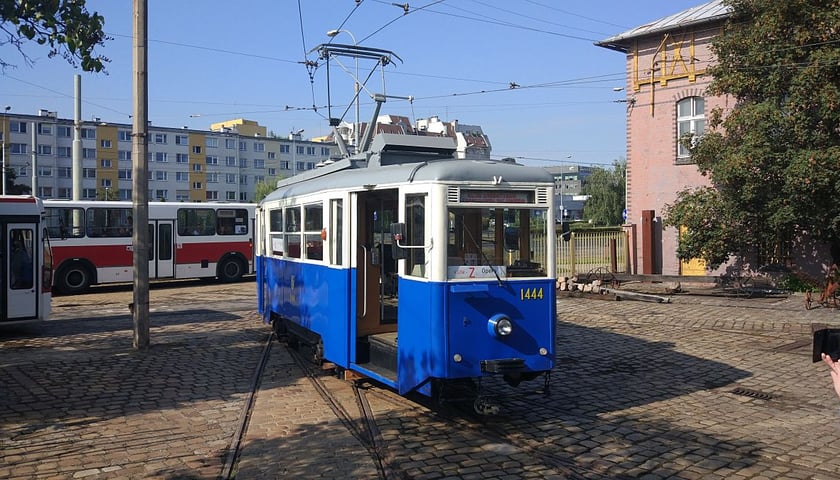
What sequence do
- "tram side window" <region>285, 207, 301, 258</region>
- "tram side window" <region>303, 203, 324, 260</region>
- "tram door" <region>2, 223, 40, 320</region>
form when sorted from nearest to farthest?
"tram side window" <region>303, 203, 324, 260</region>
"tram side window" <region>285, 207, 301, 258</region>
"tram door" <region>2, 223, 40, 320</region>

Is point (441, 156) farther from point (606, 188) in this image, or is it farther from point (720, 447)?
point (606, 188)

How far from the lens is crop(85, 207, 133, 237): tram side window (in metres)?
23.5

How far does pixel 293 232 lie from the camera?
10.9 meters

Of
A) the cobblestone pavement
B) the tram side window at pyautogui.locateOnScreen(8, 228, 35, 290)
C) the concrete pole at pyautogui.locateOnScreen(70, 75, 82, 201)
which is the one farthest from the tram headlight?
the concrete pole at pyautogui.locateOnScreen(70, 75, 82, 201)

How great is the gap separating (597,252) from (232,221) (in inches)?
536

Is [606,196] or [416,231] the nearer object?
[416,231]

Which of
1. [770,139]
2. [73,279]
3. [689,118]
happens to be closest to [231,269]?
[73,279]

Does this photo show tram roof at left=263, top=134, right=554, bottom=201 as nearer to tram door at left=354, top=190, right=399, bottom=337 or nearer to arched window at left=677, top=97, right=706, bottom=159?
tram door at left=354, top=190, right=399, bottom=337

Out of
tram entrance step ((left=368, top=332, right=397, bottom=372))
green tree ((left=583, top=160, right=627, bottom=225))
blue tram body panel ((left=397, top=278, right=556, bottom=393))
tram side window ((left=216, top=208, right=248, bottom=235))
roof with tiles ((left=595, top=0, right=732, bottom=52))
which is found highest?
roof with tiles ((left=595, top=0, right=732, bottom=52))

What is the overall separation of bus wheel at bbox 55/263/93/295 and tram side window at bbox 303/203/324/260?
16.0m

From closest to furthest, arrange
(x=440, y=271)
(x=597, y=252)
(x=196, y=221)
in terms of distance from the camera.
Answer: (x=440, y=271), (x=196, y=221), (x=597, y=252)

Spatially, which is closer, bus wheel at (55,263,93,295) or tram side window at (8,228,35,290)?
tram side window at (8,228,35,290)

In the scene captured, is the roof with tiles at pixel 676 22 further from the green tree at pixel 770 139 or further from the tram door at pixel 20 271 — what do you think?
the tram door at pixel 20 271

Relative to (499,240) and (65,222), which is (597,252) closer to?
(65,222)
